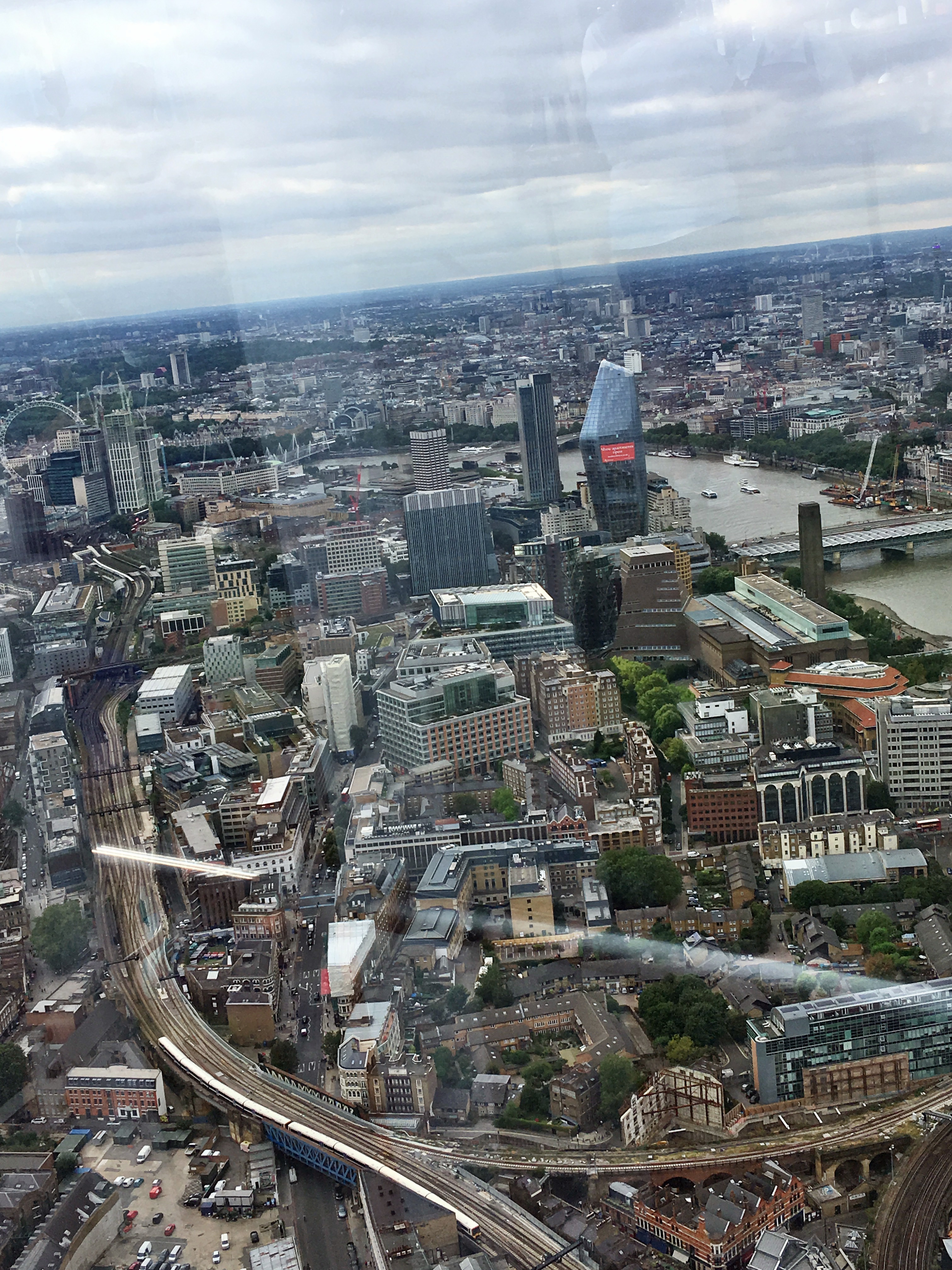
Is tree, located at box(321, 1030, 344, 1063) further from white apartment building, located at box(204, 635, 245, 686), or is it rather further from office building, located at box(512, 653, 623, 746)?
white apartment building, located at box(204, 635, 245, 686)

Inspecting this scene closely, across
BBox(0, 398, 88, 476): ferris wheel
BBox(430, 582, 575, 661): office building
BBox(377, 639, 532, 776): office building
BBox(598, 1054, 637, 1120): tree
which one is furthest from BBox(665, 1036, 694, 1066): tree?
BBox(0, 398, 88, 476): ferris wheel

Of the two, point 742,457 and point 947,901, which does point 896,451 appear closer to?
point 742,457

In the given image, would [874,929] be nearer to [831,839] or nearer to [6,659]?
[831,839]

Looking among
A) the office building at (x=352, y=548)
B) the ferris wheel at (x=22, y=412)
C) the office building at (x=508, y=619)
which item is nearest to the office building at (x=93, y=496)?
the ferris wheel at (x=22, y=412)

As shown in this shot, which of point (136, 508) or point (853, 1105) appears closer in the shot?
point (853, 1105)

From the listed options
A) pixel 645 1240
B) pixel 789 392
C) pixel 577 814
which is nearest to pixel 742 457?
pixel 789 392

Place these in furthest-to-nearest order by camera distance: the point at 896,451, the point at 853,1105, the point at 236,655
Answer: the point at 896,451 → the point at 236,655 → the point at 853,1105

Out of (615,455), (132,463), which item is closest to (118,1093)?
(615,455)

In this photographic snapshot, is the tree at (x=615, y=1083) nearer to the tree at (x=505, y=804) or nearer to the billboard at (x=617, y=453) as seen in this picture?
the tree at (x=505, y=804)
